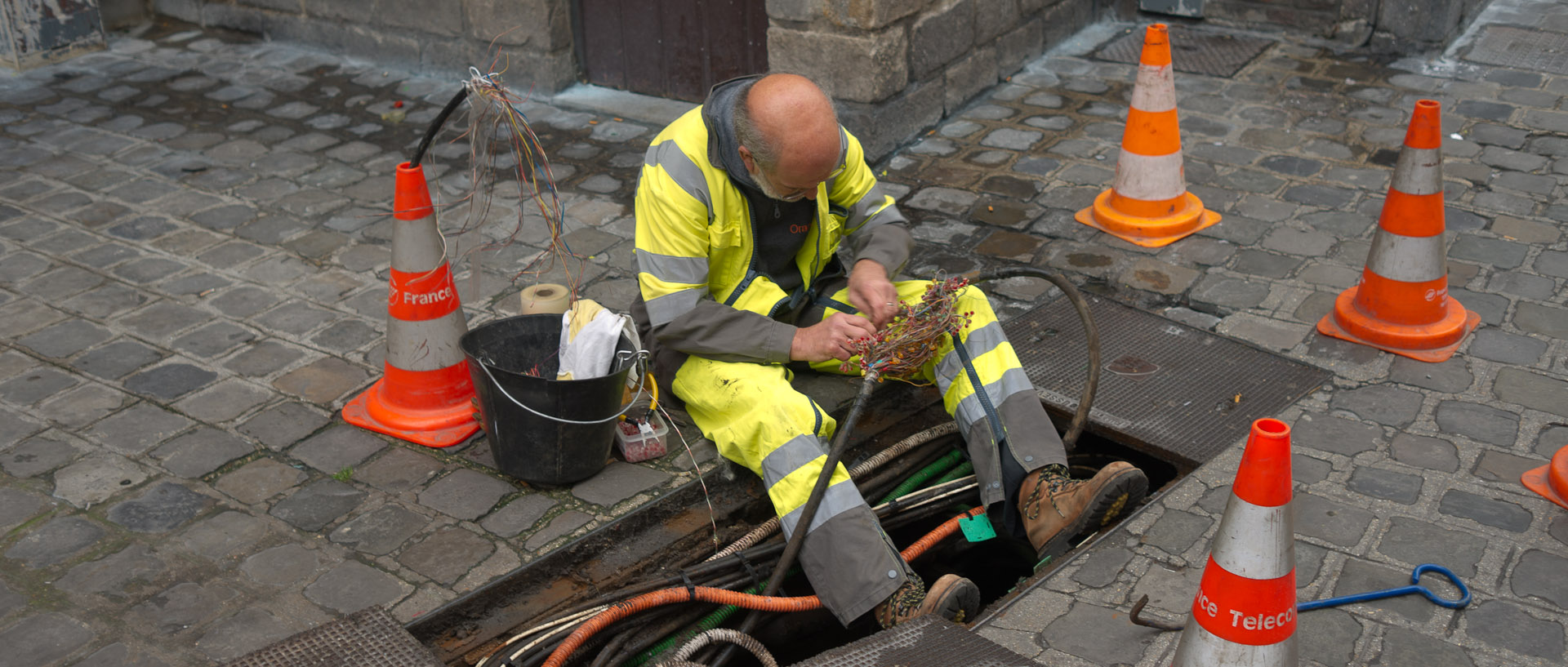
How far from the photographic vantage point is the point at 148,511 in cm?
375

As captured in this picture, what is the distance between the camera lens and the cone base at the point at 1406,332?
441cm

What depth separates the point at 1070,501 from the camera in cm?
350

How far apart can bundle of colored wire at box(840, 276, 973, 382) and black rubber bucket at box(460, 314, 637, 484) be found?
0.74 meters

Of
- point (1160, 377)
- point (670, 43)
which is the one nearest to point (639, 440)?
point (1160, 377)

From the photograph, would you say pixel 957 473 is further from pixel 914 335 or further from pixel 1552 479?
pixel 1552 479

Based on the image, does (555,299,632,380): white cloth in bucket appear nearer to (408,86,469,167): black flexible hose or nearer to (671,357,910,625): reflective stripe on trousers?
(671,357,910,625): reflective stripe on trousers

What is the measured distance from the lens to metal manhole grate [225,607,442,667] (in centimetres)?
296

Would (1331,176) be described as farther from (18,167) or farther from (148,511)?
(18,167)

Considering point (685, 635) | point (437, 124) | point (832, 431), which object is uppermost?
point (437, 124)

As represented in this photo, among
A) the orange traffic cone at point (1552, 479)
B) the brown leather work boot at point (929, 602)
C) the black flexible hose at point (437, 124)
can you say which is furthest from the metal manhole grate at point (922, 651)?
the black flexible hose at point (437, 124)

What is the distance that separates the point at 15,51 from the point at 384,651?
699 cm

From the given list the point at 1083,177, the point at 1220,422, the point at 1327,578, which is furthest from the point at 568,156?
the point at 1327,578

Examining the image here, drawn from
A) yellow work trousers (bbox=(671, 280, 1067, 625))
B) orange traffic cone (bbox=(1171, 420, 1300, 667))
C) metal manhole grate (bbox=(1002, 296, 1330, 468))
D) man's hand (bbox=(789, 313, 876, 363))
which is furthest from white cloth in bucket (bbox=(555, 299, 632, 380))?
orange traffic cone (bbox=(1171, 420, 1300, 667))

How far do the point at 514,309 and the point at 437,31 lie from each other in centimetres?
343
